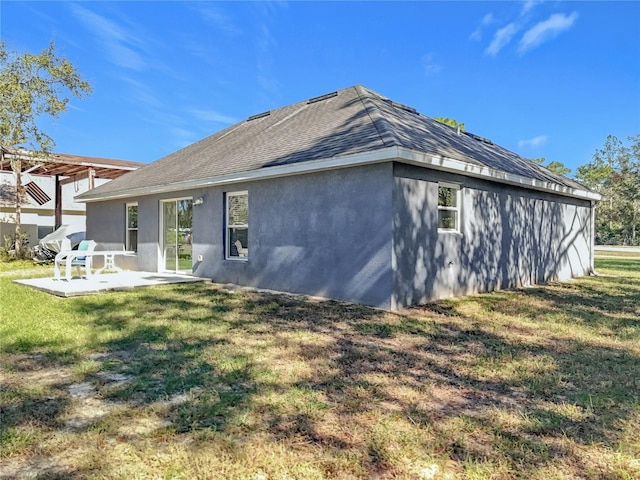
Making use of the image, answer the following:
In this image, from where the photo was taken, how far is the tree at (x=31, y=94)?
15.3 metres

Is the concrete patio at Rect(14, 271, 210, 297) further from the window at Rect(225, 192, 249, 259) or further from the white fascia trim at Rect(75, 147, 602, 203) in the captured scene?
the white fascia trim at Rect(75, 147, 602, 203)

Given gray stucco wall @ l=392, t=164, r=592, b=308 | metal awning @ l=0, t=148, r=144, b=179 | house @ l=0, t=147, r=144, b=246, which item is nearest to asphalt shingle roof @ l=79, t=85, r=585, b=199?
gray stucco wall @ l=392, t=164, r=592, b=308

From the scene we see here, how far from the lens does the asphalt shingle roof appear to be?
827 centimetres

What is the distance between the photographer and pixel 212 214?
10711mm

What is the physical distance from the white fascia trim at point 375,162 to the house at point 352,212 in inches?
1.2

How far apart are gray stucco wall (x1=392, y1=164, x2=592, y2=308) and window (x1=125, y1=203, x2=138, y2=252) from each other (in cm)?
949

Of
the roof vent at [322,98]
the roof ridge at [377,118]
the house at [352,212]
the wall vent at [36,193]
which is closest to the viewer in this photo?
the roof ridge at [377,118]

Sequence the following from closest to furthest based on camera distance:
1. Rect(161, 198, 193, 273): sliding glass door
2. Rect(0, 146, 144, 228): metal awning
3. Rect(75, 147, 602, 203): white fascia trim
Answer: Rect(75, 147, 602, 203): white fascia trim
Rect(161, 198, 193, 273): sliding glass door
Rect(0, 146, 144, 228): metal awning

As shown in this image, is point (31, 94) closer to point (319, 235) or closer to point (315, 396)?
point (319, 235)

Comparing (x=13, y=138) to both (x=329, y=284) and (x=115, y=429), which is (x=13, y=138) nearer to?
(x=329, y=284)

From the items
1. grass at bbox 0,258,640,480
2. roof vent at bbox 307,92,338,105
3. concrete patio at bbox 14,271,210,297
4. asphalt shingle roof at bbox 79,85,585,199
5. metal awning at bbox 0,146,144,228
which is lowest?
grass at bbox 0,258,640,480

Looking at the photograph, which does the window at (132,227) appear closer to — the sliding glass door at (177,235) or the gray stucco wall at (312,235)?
the sliding glass door at (177,235)

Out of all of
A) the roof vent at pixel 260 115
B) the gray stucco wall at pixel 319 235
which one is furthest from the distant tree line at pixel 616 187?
the gray stucco wall at pixel 319 235

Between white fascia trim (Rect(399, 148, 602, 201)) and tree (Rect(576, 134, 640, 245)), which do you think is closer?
white fascia trim (Rect(399, 148, 602, 201))
